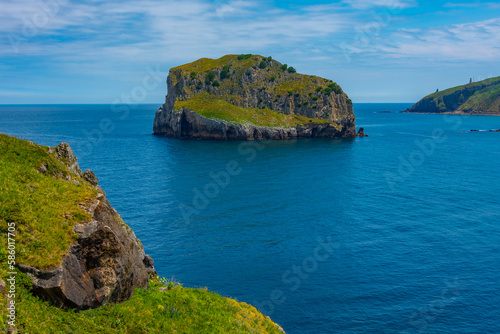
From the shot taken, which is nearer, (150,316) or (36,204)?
(36,204)

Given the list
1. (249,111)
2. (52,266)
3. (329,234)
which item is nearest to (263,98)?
(249,111)

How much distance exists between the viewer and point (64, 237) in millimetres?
21656

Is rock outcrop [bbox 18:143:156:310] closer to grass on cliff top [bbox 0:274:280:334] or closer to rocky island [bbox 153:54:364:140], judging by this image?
grass on cliff top [bbox 0:274:280:334]

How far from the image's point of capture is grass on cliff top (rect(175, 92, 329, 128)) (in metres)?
174

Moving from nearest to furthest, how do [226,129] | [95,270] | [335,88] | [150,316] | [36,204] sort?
[36,204] → [95,270] → [150,316] → [226,129] → [335,88]

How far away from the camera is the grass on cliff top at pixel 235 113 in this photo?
570 ft

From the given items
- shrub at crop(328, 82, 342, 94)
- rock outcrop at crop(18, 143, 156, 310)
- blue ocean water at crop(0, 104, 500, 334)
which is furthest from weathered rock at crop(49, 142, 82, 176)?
shrub at crop(328, 82, 342, 94)

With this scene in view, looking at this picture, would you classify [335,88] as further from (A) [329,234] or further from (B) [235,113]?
(A) [329,234]

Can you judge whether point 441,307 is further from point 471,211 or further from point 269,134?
point 269,134

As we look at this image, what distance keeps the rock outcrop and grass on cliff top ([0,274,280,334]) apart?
0.55 m

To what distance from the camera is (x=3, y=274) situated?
745 inches

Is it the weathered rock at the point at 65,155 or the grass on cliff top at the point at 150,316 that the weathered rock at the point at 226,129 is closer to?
the weathered rock at the point at 65,155

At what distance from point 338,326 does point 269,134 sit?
143462mm

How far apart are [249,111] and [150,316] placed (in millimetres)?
166166
